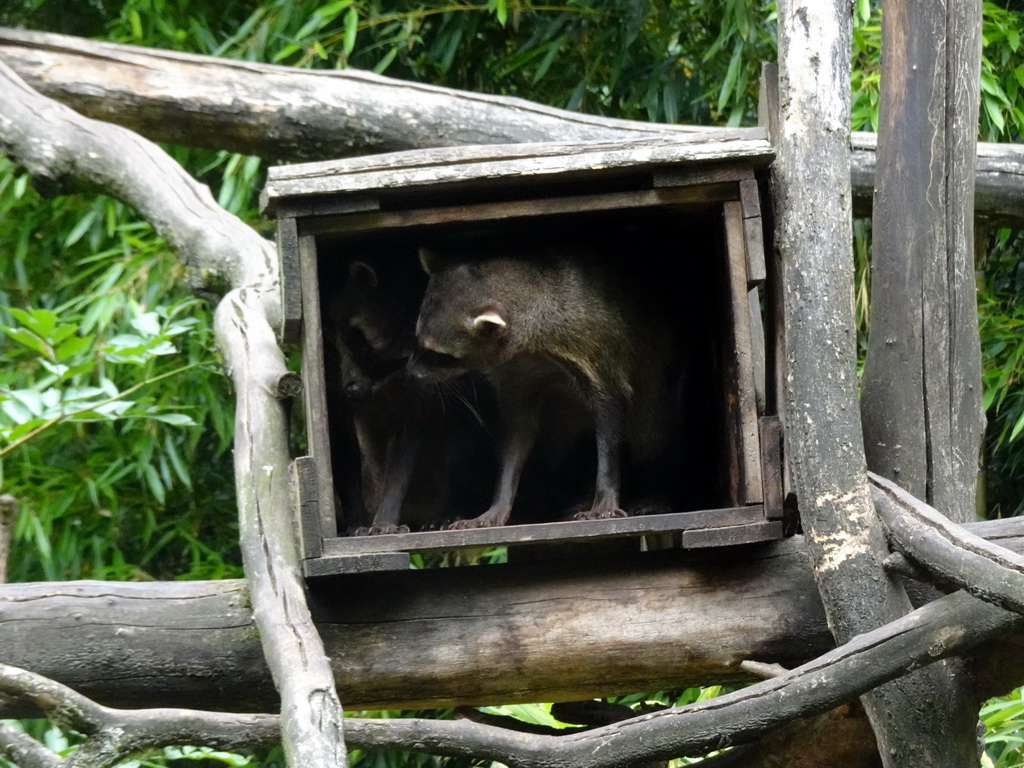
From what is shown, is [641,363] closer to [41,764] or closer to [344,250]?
[344,250]

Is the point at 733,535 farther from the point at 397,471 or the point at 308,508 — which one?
the point at 397,471

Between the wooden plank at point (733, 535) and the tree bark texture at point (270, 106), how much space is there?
189 cm

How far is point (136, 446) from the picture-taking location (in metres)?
5.02

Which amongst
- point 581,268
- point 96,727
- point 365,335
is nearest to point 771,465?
point 581,268

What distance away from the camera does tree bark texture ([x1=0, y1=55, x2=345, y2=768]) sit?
2.27 meters

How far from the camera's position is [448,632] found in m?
2.90

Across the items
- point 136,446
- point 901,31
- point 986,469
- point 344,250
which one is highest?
point 901,31

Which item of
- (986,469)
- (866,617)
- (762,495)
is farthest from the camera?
(986,469)

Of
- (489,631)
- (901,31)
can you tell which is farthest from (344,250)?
(901,31)

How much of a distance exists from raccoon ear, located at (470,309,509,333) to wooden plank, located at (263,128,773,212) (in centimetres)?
52

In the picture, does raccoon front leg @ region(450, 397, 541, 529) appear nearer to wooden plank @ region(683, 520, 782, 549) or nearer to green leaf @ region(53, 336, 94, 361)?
wooden plank @ region(683, 520, 782, 549)

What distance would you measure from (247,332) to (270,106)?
122 cm

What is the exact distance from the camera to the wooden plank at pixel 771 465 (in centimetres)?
280

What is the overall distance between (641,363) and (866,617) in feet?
3.31
